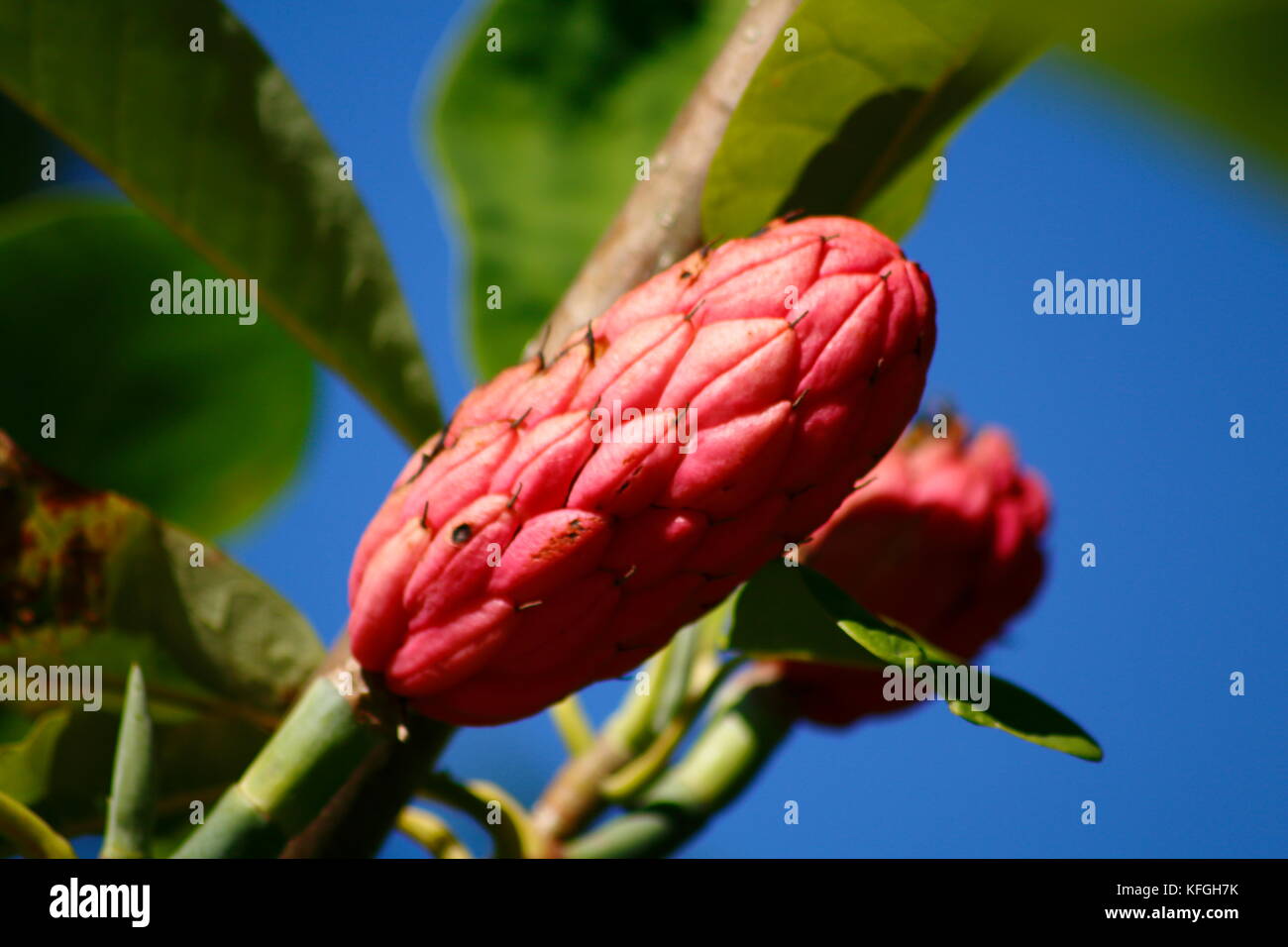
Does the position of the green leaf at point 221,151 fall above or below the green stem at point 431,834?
above

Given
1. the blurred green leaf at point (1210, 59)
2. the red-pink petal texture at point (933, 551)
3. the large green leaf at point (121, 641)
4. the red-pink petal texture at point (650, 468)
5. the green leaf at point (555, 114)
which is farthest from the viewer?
the green leaf at point (555, 114)

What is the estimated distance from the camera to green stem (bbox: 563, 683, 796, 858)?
1072 mm

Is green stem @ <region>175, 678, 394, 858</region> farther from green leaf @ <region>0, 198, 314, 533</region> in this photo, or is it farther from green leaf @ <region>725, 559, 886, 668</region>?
green leaf @ <region>0, 198, 314, 533</region>

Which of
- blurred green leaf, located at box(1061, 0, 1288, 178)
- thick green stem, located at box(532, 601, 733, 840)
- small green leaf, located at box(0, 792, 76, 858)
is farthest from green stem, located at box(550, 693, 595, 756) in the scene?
blurred green leaf, located at box(1061, 0, 1288, 178)

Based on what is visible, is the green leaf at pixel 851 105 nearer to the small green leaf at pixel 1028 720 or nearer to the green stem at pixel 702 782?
the small green leaf at pixel 1028 720

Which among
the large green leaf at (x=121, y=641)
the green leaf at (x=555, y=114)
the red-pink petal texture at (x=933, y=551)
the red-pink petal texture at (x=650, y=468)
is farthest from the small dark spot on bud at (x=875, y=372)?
the green leaf at (x=555, y=114)

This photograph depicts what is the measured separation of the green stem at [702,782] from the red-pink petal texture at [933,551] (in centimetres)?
4

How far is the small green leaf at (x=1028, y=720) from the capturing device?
71cm

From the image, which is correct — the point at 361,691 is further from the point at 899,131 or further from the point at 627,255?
the point at 899,131

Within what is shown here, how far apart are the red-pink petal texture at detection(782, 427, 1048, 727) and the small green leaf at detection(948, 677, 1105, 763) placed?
288 millimetres

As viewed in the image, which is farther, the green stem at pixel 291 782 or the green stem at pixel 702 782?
the green stem at pixel 702 782

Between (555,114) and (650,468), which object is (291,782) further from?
(555,114)
